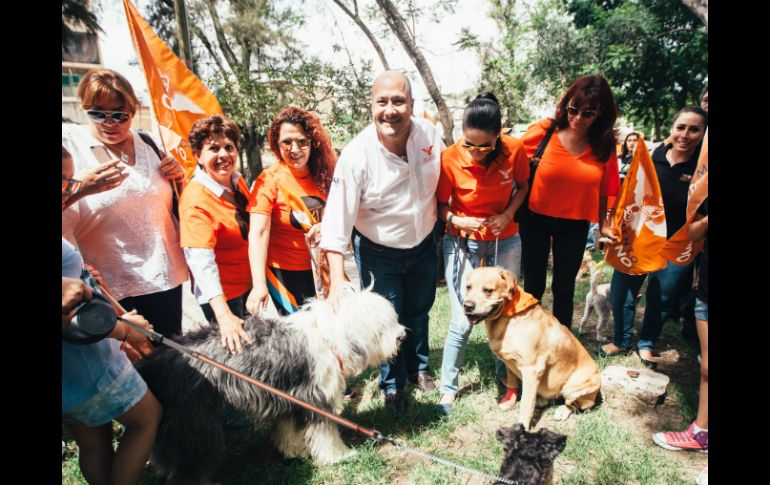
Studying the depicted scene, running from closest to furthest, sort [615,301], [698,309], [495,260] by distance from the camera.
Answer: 1. [698,309]
2. [495,260]
3. [615,301]

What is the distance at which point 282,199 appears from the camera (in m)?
2.70

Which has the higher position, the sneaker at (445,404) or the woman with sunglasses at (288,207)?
the woman with sunglasses at (288,207)

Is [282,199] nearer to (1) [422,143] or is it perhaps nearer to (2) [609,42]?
(1) [422,143]

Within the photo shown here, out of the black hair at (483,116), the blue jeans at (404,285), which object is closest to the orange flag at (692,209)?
the black hair at (483,116)

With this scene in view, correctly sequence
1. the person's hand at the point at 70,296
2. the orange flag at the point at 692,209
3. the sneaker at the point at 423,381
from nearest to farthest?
the person's hand at the point at 70,296 < the orange flag at the point at 692,209 < the sneaker at the point at 423,381

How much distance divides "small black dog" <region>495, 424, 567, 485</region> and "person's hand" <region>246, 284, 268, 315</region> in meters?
1.67

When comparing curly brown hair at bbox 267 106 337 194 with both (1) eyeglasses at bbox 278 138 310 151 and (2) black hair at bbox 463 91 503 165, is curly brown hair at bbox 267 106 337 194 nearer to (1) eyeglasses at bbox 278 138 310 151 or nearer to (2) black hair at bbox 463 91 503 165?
(1) eyeglasses at bbox 278 138 310 151

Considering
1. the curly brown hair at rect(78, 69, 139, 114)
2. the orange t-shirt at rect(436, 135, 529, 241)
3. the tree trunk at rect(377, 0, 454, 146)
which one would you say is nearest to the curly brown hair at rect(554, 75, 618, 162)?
the orange t-shirt at rect(436, 135, 529, 241)

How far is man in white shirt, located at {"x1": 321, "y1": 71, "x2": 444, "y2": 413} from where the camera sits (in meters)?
2.44

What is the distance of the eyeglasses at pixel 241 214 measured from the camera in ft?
8.77

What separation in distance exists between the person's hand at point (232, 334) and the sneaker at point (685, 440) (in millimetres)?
2851

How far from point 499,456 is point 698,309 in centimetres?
155

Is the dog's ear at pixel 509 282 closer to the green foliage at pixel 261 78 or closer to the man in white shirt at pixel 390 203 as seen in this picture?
the man in white shirt at pixel 390 203
